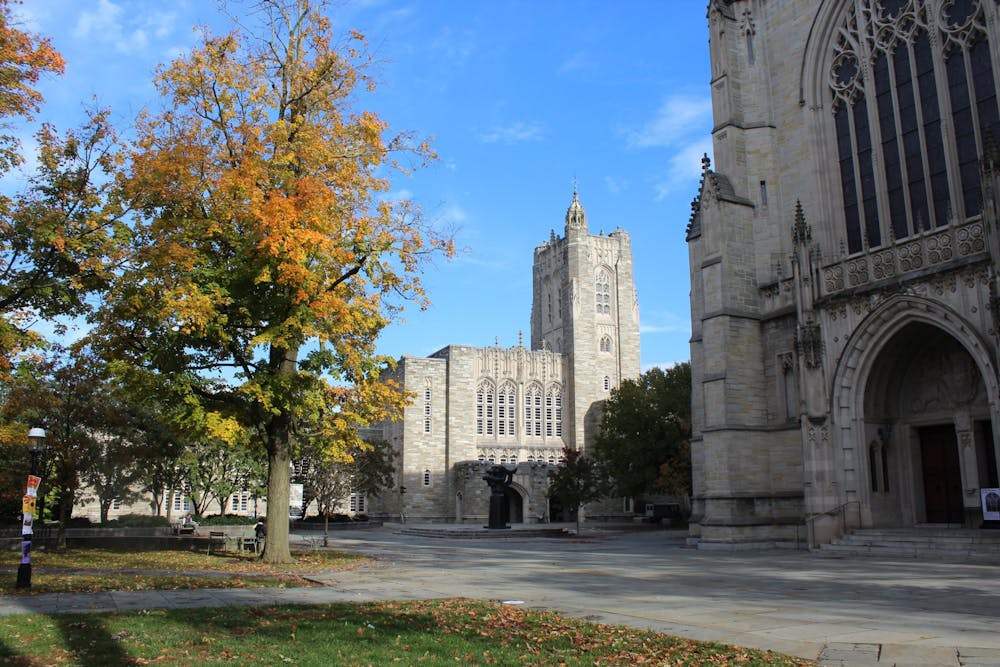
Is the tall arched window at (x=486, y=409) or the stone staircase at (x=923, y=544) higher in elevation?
the tall arched window at (x=486, y=409)

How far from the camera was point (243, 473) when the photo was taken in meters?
49.5

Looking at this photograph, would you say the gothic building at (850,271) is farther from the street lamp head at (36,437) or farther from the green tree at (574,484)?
the street lamp head at (36,437)

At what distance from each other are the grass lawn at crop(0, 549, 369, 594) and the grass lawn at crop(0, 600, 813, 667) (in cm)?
401

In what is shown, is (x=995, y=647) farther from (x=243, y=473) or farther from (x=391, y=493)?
(x=391, y=493)

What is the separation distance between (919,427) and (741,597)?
46.1 feet

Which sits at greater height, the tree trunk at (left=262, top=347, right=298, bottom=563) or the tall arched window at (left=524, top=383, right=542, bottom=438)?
the tall arched window at (left=524, top=383, right=542, bottom=438)

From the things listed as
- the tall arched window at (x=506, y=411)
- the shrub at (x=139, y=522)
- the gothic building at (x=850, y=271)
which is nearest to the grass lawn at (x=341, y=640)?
the gothic building at (x=850, y=271)

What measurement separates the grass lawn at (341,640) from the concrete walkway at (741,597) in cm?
85

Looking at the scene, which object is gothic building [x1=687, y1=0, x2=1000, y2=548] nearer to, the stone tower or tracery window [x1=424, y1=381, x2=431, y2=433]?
tracery window [x1=424, y1=381, x2=431, y2=433]

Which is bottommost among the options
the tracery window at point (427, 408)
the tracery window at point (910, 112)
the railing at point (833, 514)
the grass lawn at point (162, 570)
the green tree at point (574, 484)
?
the grass lawn at point (162, 570)

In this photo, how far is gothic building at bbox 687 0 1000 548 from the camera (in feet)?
70.7

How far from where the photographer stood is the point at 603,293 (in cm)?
8519

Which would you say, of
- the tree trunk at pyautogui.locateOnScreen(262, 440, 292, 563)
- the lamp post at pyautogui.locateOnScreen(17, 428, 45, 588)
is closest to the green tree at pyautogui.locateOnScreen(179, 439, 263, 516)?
the tree trunk at pyautogui.locateOnScreen(262, 440, 292, 563)

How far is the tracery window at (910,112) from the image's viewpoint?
2209 centimetres
